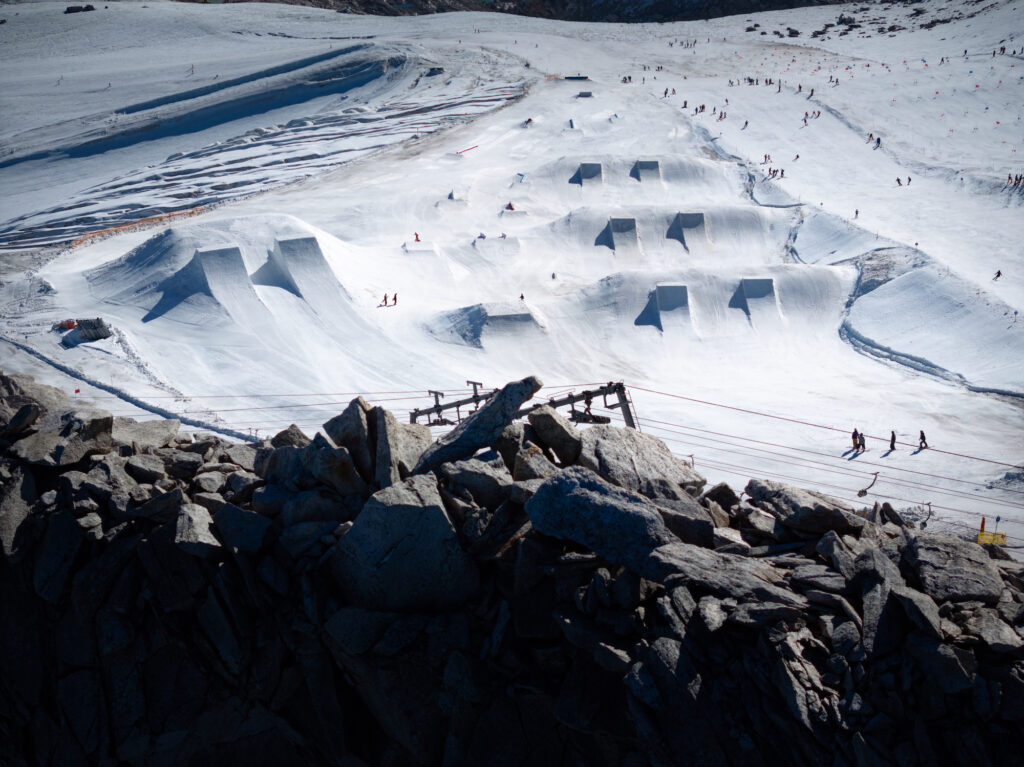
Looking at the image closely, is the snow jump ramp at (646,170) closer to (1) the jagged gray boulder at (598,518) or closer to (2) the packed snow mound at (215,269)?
(2) the packed snow mound at (215,269)

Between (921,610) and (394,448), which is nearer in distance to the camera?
(921,610)

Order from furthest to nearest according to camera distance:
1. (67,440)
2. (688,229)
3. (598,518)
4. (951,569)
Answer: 1. (688,229)
2. (67,440)
3. (598,518)
4. (951,569)

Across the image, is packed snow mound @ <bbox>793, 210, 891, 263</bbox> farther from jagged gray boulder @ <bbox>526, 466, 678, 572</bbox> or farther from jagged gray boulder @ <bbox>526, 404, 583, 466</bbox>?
jagged gray boulder @ <bbox>526, 466, 678, 572</bbox>

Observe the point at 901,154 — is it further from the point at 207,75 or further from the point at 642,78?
the point at 207,75

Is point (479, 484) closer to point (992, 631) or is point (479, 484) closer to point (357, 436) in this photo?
point (357, 436)

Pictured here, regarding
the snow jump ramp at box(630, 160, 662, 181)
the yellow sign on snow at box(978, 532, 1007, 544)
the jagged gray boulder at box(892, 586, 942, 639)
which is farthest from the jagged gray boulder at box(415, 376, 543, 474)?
the snow jump ramp at box(630, 160, 662, 181)

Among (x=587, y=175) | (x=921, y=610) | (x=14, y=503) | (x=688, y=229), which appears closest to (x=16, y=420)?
(x=14, y=503)

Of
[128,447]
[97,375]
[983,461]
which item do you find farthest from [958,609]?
[97,375]
